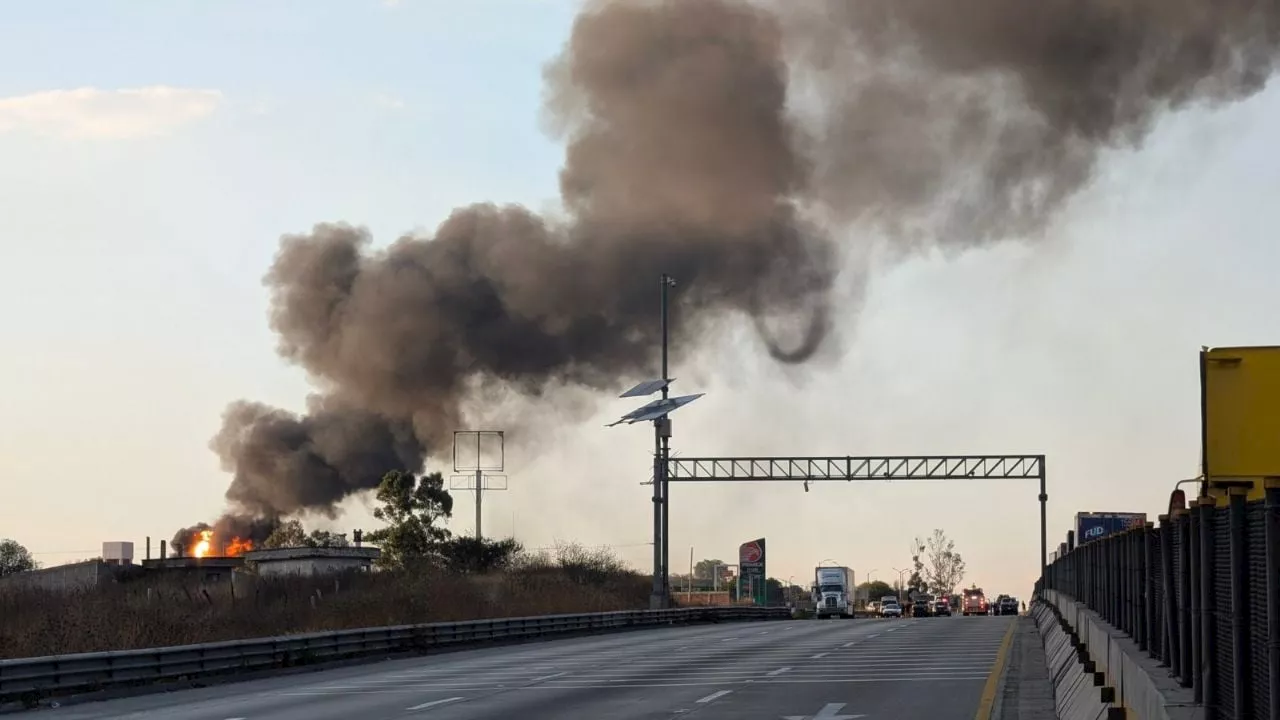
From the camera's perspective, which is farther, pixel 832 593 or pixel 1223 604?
pixel 832 593

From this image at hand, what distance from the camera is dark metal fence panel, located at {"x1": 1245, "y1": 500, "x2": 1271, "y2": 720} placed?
6.67 m

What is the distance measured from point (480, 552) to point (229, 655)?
5974 cm

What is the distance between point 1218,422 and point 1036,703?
→ 4.22m

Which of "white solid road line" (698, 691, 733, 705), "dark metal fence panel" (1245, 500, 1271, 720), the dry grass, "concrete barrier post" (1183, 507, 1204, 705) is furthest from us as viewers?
the dry grass

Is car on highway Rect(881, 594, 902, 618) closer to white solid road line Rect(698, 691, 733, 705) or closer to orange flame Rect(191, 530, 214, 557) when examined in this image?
orange flame Rect(191, 530, 214, 557)

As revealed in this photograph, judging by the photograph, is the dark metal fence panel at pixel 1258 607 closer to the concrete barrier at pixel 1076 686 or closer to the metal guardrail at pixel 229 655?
the concrete barrier at pixel 1076 686

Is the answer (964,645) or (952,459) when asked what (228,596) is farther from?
(952,459)

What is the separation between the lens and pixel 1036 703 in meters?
18.8

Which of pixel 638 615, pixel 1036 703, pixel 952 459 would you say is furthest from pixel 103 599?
pixel 952 459

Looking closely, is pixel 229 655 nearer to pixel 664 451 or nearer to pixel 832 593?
pixel 664 451

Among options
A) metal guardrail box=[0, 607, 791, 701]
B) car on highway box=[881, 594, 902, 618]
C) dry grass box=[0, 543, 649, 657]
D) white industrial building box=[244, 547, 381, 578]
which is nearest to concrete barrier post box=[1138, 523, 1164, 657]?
metal guardrail box=[0, 607, 791, 701]

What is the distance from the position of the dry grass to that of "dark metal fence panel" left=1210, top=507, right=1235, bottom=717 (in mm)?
25026

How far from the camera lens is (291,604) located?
48.7 m

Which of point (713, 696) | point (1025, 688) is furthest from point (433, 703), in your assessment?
point (1025, 688)
